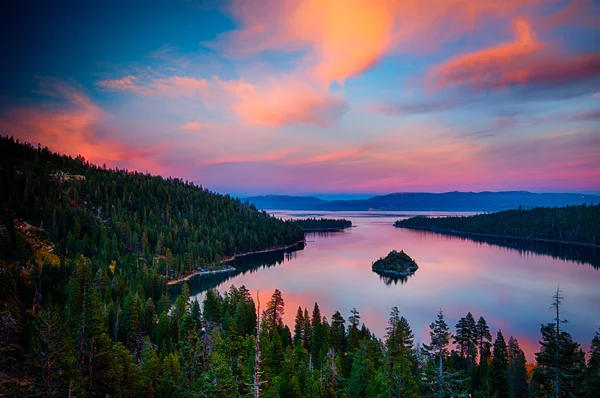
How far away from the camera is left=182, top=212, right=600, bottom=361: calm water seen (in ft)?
224

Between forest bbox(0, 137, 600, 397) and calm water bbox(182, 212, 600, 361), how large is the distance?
6228 millimetres

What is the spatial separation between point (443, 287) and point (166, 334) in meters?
76.1

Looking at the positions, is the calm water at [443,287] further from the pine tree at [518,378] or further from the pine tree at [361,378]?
the pine tree at [361,378]

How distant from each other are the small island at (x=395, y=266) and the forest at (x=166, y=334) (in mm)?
45199

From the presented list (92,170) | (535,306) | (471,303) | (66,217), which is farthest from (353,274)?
(92,170)

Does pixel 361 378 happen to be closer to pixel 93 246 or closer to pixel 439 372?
pixel 439 372

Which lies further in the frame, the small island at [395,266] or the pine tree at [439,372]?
the small island at [395,266]

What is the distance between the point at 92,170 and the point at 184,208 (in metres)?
48.0

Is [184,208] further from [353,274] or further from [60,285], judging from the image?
[60,285]

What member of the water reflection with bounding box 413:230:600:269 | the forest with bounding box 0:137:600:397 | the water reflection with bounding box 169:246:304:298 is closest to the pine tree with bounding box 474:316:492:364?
the forest with bounding box 0:137:600:397

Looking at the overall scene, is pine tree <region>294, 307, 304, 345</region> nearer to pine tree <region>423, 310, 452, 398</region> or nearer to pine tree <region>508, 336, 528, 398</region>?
pine tree <region>508, 336, 528, 398</region>

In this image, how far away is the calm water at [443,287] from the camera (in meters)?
68.4

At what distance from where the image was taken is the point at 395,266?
4604 inches

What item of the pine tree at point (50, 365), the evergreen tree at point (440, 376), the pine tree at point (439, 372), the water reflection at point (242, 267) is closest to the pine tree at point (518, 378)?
the evergreen tree at point (440, 376)
